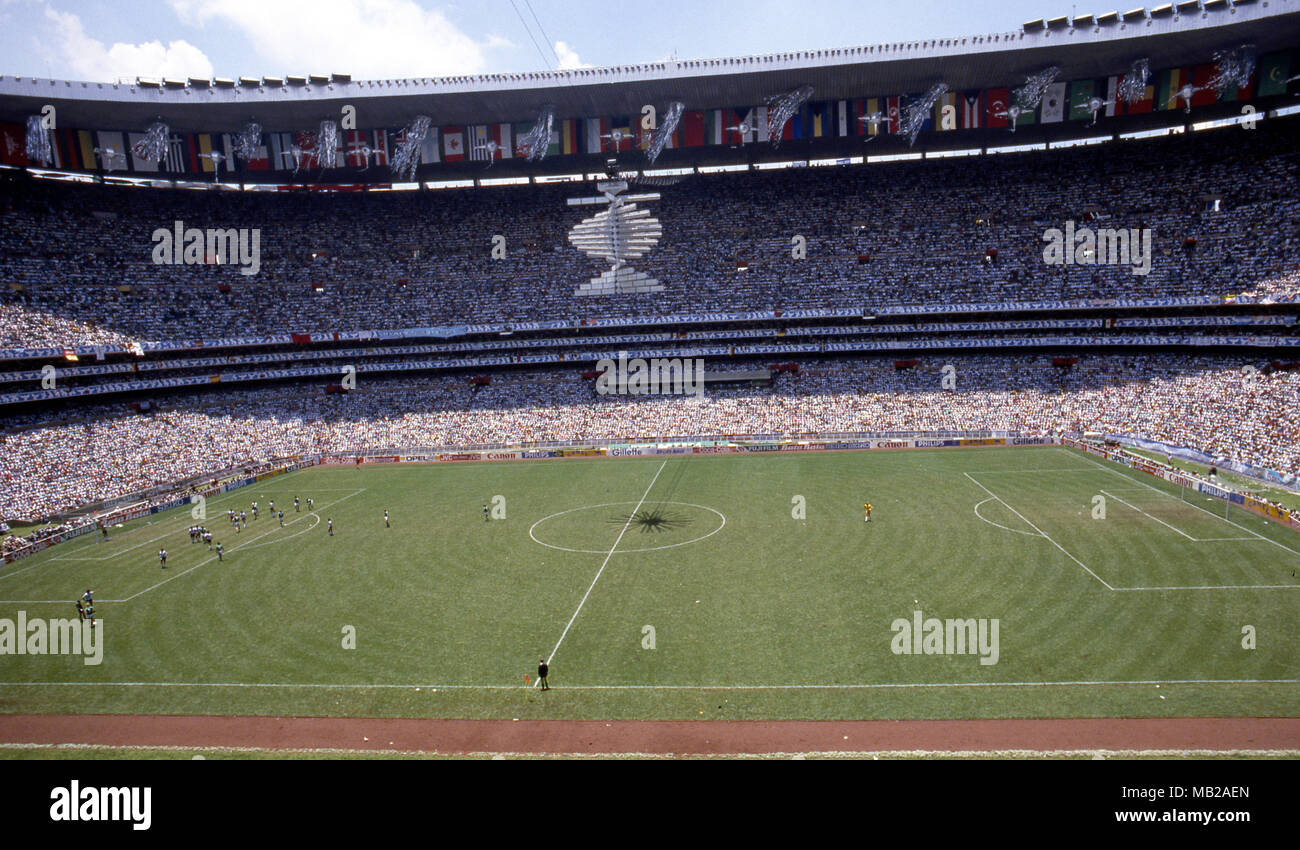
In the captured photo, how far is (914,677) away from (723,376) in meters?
44.3

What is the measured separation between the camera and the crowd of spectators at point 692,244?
55.0 m

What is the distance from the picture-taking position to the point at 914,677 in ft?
61.2

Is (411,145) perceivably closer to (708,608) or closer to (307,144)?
(307,144)

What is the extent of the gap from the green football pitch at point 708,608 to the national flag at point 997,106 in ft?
108

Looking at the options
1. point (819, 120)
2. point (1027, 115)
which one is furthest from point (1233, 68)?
point (819, 120)

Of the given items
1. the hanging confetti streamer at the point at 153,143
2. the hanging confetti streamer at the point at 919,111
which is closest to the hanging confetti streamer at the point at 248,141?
the hanging confetti streamer at the point at 153,143

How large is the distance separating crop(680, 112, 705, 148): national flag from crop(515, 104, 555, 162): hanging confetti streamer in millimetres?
11122

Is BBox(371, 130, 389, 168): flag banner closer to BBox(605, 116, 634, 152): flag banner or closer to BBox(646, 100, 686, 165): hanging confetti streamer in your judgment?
BBox(605, 116, 634, 152): flag banner

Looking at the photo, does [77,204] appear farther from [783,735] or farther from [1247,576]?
[1247,576]

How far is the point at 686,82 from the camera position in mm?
55594

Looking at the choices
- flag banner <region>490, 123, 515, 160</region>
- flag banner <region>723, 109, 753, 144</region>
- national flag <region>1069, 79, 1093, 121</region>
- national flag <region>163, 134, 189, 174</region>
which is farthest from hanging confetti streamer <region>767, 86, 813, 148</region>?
national flag <region>163, 134, 189, 174</region>

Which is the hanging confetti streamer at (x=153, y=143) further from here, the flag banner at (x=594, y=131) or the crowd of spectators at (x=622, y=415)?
the flag banner at (x=594, y=131)
